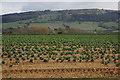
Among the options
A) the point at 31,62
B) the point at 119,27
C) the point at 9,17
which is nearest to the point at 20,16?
the point at 9,17

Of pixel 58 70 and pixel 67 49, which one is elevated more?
pixel 67 49

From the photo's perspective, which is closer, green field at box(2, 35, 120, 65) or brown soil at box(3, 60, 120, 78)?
brown soil at box(3, 60, 120, 78)

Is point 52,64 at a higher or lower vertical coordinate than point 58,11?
lower

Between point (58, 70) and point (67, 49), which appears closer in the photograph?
point (58, 70)

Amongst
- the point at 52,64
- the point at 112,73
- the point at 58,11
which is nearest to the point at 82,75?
the point at 112,73

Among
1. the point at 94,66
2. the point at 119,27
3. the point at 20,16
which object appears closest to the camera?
the point at 94,66

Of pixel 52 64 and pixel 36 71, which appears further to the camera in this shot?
pixel 52 64

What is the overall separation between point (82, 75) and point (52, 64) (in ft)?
10.6

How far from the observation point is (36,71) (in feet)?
47.6

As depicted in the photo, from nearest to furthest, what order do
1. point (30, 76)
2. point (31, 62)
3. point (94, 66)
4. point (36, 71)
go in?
point (30, 76) → point (36, 71) → point (94, 66) → point (31, 62)

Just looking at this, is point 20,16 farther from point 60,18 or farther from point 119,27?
point 119,27

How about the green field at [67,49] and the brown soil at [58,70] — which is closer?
the brown soil at [58,70]

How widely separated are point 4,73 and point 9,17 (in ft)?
419

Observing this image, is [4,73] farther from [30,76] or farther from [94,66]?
[94,66]
